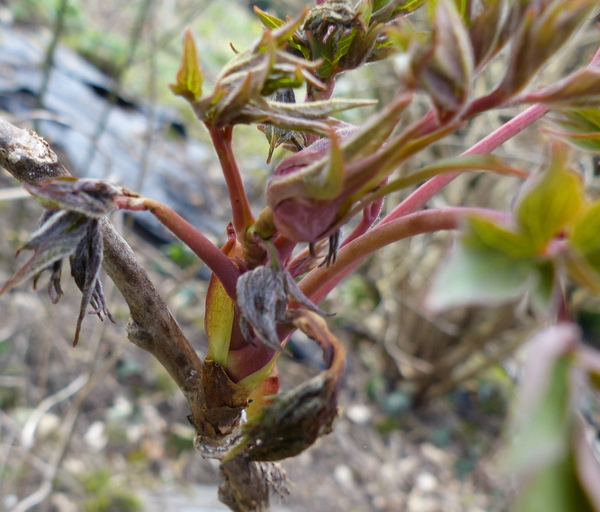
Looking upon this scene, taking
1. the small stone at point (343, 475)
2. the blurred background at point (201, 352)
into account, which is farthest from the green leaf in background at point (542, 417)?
the small stone at point (343, 475)

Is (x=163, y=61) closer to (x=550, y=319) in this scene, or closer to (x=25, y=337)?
(x=25, y=337)

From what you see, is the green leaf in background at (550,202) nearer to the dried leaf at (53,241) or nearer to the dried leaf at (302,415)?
the dried leaf at (302,415)

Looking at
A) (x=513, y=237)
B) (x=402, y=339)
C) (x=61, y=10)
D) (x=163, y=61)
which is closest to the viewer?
(x=513, y=237)

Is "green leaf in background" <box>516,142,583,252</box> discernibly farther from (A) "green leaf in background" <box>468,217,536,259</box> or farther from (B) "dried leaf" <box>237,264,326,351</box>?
(B) "dried leaf" <box>237,264,326,351</box>

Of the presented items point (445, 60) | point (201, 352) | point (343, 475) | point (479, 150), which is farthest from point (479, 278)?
point (201, 352)

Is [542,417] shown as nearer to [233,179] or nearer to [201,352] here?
[233,179]

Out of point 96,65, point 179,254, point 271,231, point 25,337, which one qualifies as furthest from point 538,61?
point 96,65
